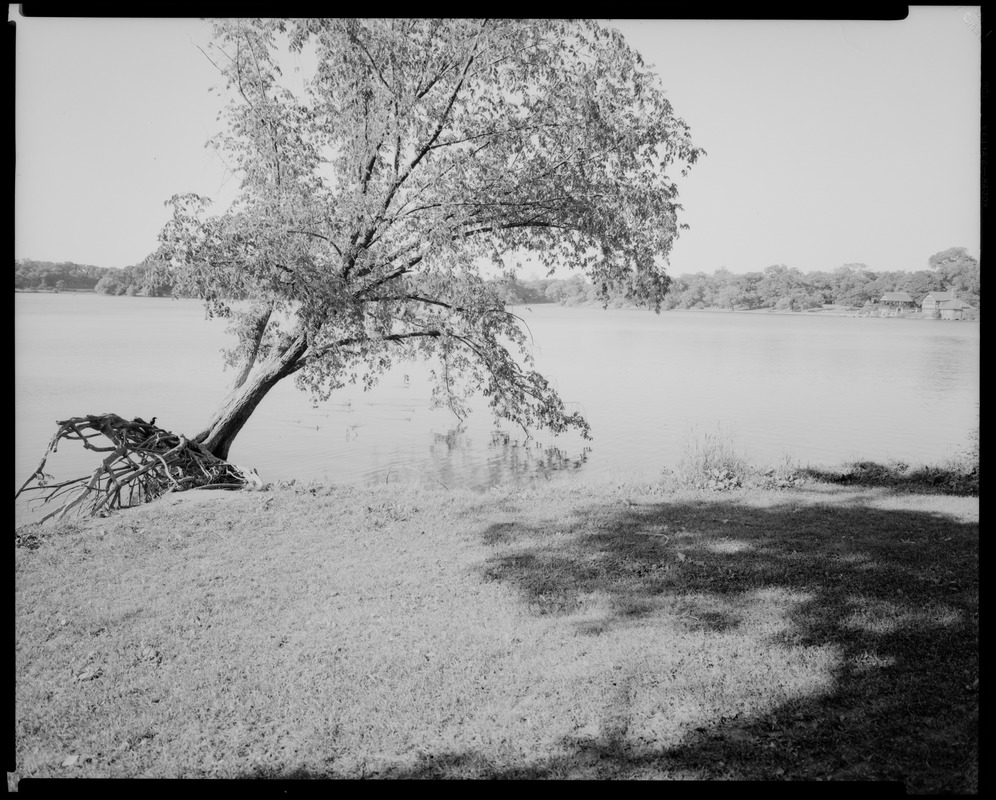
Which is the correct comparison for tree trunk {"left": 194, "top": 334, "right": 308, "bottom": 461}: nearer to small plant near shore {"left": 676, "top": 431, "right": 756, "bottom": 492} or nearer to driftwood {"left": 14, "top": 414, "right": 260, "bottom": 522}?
driftwood {"left": 14, "top": 414, "right": 260, "bottom": 522}

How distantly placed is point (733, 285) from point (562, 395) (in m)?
8.21

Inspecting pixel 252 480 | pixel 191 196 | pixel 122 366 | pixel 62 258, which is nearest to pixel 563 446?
pixel 252 480

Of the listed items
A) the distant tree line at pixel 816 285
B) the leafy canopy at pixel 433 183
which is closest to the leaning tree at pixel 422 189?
the leafy canopy at pixel 433 183

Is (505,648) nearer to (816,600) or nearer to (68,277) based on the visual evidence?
(816,600)

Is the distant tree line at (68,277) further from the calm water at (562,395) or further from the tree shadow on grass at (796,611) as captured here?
the tree shadow on grass at (796,611)

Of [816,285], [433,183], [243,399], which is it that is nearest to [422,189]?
[433,183]

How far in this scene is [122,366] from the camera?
17328 mm

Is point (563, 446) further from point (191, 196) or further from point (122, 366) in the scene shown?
point (122, 366)

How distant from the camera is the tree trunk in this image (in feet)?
31.4

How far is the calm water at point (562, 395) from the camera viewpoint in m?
11.2

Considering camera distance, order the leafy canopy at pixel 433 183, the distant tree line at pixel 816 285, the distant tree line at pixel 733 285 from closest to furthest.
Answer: the leafy canopy at pixel 433 183
the distant tree line at pixel 733 285
the distant tree line at pixel 816 285

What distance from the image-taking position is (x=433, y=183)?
823 centimetres

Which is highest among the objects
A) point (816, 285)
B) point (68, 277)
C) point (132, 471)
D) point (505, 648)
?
point (816, 285)

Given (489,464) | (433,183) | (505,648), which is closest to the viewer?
(505,648)
